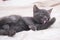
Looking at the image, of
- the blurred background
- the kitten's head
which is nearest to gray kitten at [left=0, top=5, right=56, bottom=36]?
the kitten's head

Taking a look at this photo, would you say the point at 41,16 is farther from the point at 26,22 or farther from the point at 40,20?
the point at 26,22

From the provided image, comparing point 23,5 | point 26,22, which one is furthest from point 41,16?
point 23,5

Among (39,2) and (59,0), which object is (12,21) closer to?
(39,2)

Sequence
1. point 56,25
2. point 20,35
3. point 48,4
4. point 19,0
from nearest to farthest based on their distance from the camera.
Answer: point 20,35
point 56,25
point 48,4
point 19,0

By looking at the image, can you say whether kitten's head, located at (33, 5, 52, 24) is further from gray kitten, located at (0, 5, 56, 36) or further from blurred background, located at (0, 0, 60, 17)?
blurred background, located at (0, 0, 60, 17)

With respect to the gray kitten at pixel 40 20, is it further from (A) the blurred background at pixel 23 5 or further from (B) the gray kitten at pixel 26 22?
(A) the blurred background at pixel 23 5

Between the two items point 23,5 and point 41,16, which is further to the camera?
point 23,5

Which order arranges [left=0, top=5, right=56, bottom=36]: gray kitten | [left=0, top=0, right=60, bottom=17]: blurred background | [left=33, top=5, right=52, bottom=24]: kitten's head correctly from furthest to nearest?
1. [left=0, top=0, right=60, bottom=17]: blurred background
2. [left=33, top=5, right=52, bottom=24]: kitten's head
3. [left=0, top=5, right=56, bottom=36]: gray kitten

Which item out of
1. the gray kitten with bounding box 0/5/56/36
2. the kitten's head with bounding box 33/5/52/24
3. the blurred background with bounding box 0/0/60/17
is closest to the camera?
the gray kitten with bounding box 0/5/56/36

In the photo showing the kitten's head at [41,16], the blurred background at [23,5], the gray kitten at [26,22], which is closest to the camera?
the gray kitten at [26,22]

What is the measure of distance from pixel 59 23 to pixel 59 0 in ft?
3.44

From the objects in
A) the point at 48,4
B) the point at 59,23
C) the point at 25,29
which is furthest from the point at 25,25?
the point at 48,4

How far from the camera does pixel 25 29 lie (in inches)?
51.3

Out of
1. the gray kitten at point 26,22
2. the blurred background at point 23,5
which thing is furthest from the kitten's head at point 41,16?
the blurred background at point 23,5
